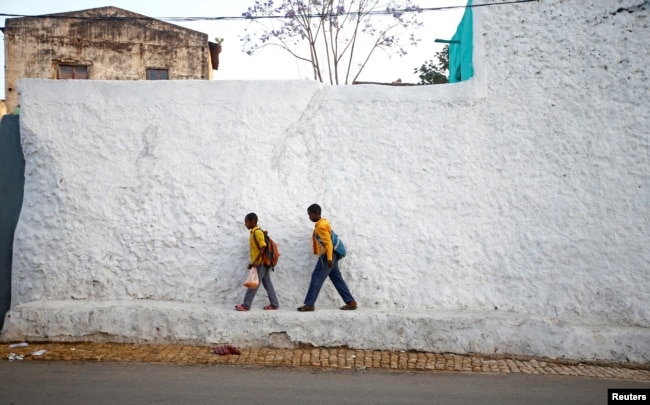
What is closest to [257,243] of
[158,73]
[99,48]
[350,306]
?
[350,306]

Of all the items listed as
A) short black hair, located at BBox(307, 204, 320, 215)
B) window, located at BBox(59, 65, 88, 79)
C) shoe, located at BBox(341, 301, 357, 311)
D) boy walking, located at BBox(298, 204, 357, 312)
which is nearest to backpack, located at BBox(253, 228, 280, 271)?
boy walking, located at BBox(298, 204, 357, 312)

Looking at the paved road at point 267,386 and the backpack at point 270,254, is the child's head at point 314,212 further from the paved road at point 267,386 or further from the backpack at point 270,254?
the paved road at point 267,386

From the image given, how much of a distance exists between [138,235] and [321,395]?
325cm

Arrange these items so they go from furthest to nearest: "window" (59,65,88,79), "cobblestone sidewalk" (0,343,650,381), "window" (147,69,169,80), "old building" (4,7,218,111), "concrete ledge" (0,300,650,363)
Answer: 1. "window" (147,69,169,80)
2. "window" (59,65,88,79)
3. "old building" (4,7,218,111)
4. "concrete ledge" (0,300,650,363)
5. "cobblestone sidewalk" (0,343,650,381)

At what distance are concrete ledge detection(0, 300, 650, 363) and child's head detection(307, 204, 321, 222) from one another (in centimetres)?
104

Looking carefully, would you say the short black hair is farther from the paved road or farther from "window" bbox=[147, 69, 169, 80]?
"window" bbox=[147, 69, 169, 80]

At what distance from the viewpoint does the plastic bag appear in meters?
6.47

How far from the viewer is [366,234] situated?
6.97m

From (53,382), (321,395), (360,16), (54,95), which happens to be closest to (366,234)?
(321,395)

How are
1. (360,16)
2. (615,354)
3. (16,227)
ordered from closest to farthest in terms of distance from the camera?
1. (615,354)
2. (16,227)
3. (360,16)

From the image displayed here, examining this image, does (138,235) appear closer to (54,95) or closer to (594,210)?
(54,95)

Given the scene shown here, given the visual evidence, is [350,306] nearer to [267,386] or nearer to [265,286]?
[265,286]

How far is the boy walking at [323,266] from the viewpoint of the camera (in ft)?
21.3

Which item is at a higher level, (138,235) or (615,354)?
(138,235)
